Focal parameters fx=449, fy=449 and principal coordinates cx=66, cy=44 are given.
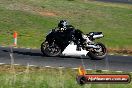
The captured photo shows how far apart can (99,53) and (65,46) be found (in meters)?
1.70

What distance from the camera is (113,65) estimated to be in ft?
69.6

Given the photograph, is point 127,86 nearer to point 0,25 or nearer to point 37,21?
point 0,25

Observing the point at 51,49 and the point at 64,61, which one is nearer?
the point at 64,61

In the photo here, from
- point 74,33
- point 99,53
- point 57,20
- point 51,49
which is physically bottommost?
point 57,20

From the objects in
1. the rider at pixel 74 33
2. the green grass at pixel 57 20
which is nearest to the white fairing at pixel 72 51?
the rider at pixel 74 33

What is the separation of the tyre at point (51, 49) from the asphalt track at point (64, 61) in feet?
0.83

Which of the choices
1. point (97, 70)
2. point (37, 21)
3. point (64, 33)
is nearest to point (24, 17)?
point (37, 21)

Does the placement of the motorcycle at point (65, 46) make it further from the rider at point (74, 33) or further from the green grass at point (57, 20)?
the green grass at point (57, 20)

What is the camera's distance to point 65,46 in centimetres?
2177

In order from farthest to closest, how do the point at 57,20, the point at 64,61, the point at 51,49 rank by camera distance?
the point at 57,20, the point at 51,49, the point at 64,61

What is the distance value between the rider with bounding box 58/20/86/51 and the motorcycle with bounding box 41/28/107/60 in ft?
0.32

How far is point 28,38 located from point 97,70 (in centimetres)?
1318

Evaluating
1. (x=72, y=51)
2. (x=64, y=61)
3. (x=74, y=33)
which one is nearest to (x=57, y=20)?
(x=74, y=33)

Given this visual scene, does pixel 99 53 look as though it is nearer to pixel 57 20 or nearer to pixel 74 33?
pixel 74 33
